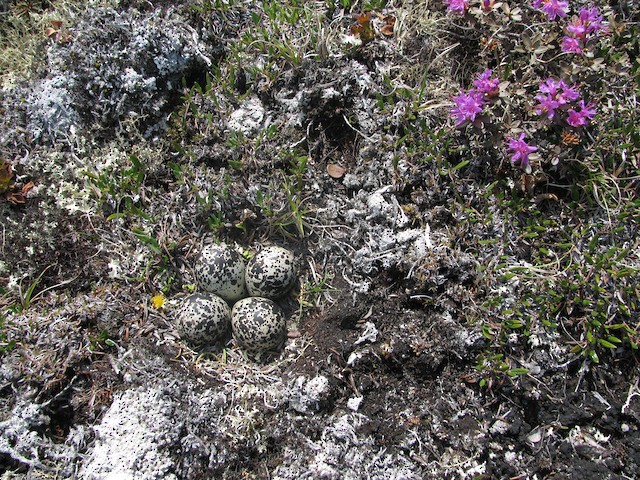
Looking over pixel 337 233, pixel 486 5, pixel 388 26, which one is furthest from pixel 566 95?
pixel 337 233

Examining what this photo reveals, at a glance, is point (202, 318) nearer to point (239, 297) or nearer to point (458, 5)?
point (239, 297)

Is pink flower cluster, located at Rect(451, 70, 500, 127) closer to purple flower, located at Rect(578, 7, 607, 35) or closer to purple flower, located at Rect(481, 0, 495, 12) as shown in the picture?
purple flower, located at Rect(481, 0, 495, 12)

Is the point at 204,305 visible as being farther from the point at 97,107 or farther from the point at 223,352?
the point at 97,107

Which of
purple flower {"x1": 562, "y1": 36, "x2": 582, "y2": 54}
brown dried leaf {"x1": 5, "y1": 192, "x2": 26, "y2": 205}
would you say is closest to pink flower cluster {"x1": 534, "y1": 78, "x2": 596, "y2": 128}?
purple flower {"x1": 562, "y1": 36, "x2": 582, "y2": 54}

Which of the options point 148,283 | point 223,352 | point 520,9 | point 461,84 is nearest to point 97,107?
point 148,283

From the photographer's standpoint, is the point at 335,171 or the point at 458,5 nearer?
the point at 458,5
